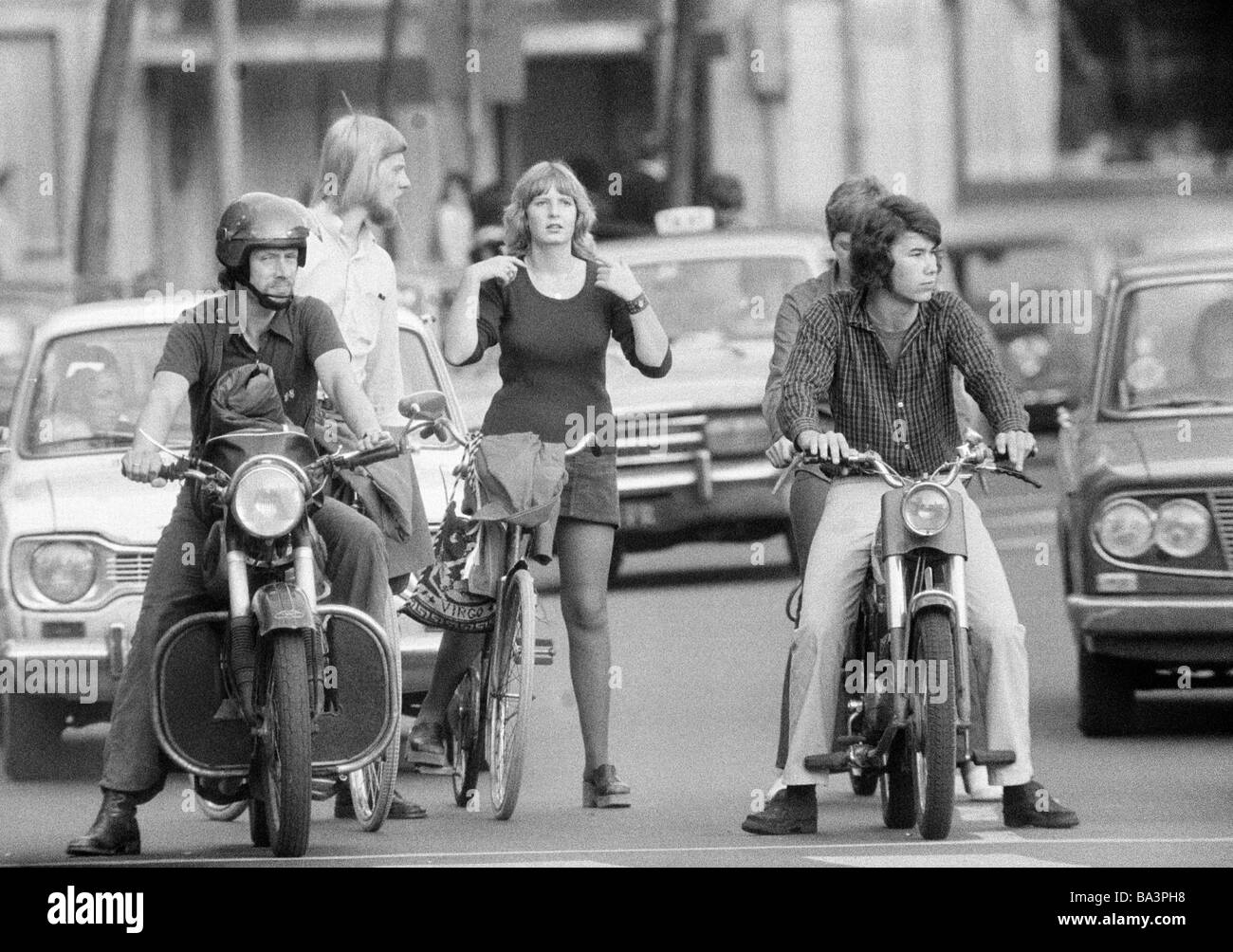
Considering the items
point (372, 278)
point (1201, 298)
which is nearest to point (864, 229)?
point (372, 278)

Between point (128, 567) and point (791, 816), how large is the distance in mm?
2997

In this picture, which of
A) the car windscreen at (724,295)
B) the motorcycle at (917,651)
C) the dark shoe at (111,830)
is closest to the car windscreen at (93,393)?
the dark shoe at (111,830)

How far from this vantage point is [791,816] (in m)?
9.64

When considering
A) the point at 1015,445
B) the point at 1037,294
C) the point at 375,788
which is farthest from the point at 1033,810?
the point at 1037,294

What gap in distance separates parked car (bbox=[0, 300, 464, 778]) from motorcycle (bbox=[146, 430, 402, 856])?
232 centimetres

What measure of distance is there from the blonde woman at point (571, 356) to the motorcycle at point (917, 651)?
1.19 m

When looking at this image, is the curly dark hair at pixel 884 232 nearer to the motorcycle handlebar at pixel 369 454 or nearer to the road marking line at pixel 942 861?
the motorcycle handlebar at pixel 369 454

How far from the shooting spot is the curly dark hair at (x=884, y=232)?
941 centimetres

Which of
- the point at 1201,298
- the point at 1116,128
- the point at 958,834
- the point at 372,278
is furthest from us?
the point at 1116,128

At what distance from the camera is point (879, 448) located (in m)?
9.50

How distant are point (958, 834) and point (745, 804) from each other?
1244mm

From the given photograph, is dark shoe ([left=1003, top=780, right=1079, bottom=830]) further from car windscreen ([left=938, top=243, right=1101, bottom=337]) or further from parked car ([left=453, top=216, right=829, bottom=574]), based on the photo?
car windscreen ([left=938, top=243, right=1101, bottom=337])

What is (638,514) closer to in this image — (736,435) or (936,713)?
(736,435)
